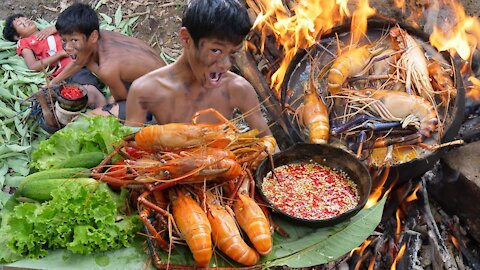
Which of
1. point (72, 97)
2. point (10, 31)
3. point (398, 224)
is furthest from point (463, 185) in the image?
point (10, 31)

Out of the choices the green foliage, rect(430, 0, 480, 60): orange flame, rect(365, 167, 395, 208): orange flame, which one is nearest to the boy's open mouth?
rect(365, 167, 395, 208): orange flame

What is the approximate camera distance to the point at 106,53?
577 cm

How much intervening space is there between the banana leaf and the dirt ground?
4.88 metres

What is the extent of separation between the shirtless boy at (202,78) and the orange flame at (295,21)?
110 cm

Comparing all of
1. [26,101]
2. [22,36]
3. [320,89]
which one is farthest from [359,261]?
[22,36]

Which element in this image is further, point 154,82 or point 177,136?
point 154,82

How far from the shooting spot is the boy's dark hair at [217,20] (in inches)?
137

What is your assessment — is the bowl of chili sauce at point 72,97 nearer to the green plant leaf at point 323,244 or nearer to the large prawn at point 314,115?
the large prawn at point 314,115

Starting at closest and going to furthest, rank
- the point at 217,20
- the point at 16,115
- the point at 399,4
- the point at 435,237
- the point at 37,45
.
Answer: the point at 217,20 → the point at 435,237 → the point at 399,4 → the point at 16,115 → the point at 37,45

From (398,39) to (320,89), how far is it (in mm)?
917

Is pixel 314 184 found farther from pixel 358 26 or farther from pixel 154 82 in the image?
pixel 358 26

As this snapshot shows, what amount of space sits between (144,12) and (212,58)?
4.82m

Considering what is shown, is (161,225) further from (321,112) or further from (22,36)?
(22,36)

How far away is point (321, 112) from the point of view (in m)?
A: 4.53
